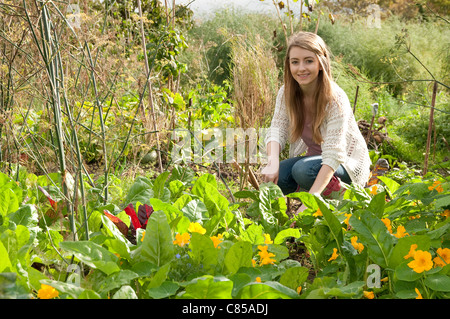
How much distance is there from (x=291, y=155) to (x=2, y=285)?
226 centimetres

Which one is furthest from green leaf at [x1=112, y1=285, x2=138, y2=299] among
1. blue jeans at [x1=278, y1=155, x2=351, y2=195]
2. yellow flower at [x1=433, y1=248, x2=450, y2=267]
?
blue jeans at [x1=278, y1=155, x2=351, y2=195]

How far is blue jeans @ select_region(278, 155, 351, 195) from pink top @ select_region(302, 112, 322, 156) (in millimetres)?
103

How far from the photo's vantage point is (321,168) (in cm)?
248

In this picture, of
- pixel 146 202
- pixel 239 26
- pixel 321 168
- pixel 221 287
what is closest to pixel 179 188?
pixel 146 202

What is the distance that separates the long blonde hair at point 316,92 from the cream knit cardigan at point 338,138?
49 millimetres

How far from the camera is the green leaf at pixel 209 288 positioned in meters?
1.14

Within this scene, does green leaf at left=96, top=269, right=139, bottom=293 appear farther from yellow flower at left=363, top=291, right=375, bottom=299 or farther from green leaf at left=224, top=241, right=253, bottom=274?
yellow flower at left=363, top=291, right=375, bottom=299

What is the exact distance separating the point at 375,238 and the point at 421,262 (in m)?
0.17

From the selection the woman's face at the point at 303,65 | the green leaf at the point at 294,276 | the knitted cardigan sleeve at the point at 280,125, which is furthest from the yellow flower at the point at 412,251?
the knitted cardigan sleeve at the point at 280,125

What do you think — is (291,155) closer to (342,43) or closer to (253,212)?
(253,212)

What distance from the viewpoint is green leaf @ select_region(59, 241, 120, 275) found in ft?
4.26

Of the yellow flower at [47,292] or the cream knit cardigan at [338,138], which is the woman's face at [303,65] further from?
the yellow flower at [47,292]

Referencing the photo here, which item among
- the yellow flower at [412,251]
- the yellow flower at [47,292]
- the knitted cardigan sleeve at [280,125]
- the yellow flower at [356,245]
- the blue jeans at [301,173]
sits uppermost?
the knitted cardigan sleeve at [280,125]

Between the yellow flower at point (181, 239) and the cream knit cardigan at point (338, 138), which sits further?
the cream knit cardigan at point (338, 138)
